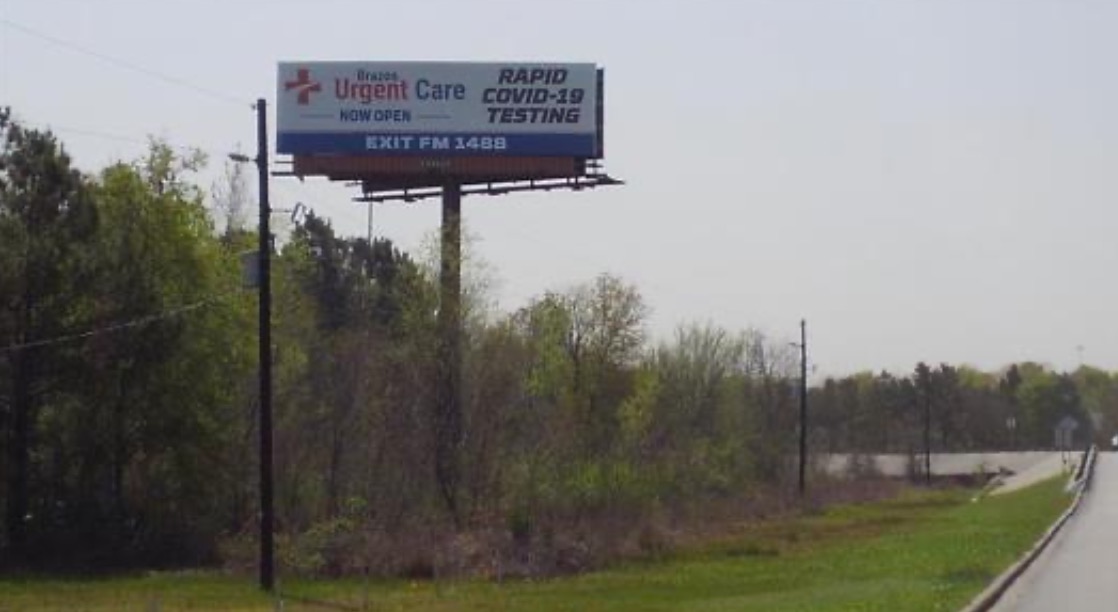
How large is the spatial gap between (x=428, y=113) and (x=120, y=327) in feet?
42.8

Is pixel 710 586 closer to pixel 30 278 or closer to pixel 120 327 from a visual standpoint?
pixel 120 327

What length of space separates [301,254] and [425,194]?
497 centimetres

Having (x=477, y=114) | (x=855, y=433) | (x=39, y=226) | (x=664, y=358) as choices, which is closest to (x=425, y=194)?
(x=477, y=114)

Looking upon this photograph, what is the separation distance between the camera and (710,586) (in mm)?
38531

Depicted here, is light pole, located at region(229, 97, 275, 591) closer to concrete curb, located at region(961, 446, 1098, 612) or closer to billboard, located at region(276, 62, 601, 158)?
concrete curb, located at region(961, 446, 1098, 612)

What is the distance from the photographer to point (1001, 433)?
162m

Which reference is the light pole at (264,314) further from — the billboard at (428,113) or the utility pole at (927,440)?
the utility pole at (927,440)

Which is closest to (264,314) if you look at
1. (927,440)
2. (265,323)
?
(265,323)

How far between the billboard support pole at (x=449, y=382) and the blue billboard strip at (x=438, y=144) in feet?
14.3

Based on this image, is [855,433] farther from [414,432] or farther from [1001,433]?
[414,432]

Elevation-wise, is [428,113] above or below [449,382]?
above

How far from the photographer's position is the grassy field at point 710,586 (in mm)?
30703

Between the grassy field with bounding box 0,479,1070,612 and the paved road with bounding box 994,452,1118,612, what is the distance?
0.80 metres

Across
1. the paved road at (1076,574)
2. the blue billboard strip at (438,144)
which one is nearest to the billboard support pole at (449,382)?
the blue billboard strip at (438,144)
